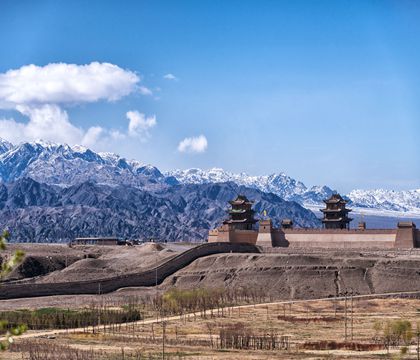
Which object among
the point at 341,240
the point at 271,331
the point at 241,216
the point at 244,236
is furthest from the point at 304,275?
the point at 241,216

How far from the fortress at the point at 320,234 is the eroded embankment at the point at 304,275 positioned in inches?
653

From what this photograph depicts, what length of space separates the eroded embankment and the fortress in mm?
16594

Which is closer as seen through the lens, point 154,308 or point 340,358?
point 340,358

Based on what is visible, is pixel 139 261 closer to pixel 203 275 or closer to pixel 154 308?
pixel 203 275

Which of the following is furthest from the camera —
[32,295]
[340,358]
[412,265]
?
[412,265]

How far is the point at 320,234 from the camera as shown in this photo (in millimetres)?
139375

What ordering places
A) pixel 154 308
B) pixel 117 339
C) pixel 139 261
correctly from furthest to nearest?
pixel 139 261 < pixel 154 308 < pixel 117 339

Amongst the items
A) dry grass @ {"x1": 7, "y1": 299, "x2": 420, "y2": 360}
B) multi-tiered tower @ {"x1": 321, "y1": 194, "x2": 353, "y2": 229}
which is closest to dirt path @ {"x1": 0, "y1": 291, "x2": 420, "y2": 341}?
dry grass @ {"x1": 7, "y1": 299, "x2": 420, "y2": 360}

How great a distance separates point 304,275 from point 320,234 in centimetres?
3247

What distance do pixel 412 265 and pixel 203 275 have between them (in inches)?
1094

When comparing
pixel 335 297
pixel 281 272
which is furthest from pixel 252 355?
pixel 281 272

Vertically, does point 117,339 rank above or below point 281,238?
below

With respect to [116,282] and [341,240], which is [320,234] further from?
[116,282]

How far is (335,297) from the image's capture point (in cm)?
9994
